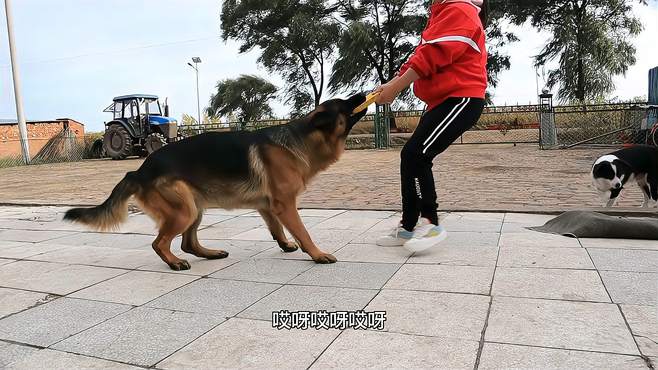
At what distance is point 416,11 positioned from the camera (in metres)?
31.2

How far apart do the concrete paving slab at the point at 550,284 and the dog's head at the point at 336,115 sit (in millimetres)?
1552

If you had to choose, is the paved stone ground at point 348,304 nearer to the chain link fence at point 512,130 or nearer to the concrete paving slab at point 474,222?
the concrete paving slab at point 474,222

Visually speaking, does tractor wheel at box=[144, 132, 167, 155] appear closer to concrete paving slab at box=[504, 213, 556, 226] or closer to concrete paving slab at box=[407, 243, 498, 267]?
concrete paving slab at box=[504, 213, 556, 226]

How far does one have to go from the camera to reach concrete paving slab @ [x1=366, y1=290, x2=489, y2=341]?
7.30 feet

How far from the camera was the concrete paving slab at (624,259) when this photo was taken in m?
3.05

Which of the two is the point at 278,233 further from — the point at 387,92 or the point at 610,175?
the point at 610,175

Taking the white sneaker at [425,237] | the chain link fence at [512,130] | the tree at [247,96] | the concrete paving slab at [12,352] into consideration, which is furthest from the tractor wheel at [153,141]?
the concrete paving slab at [12,352]

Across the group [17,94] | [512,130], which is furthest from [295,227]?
[17,94]

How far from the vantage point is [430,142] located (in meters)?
3.68

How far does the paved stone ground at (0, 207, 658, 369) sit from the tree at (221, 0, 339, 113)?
1159 inches

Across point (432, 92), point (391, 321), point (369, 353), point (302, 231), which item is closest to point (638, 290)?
point (391, 321)

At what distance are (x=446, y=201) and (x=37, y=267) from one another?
4645mm

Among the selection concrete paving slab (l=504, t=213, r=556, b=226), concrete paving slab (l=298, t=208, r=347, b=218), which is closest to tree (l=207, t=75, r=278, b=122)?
concrete paving slab (l=298, t=208, r=347, b=218)

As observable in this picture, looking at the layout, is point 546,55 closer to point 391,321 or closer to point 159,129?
point 159,129
